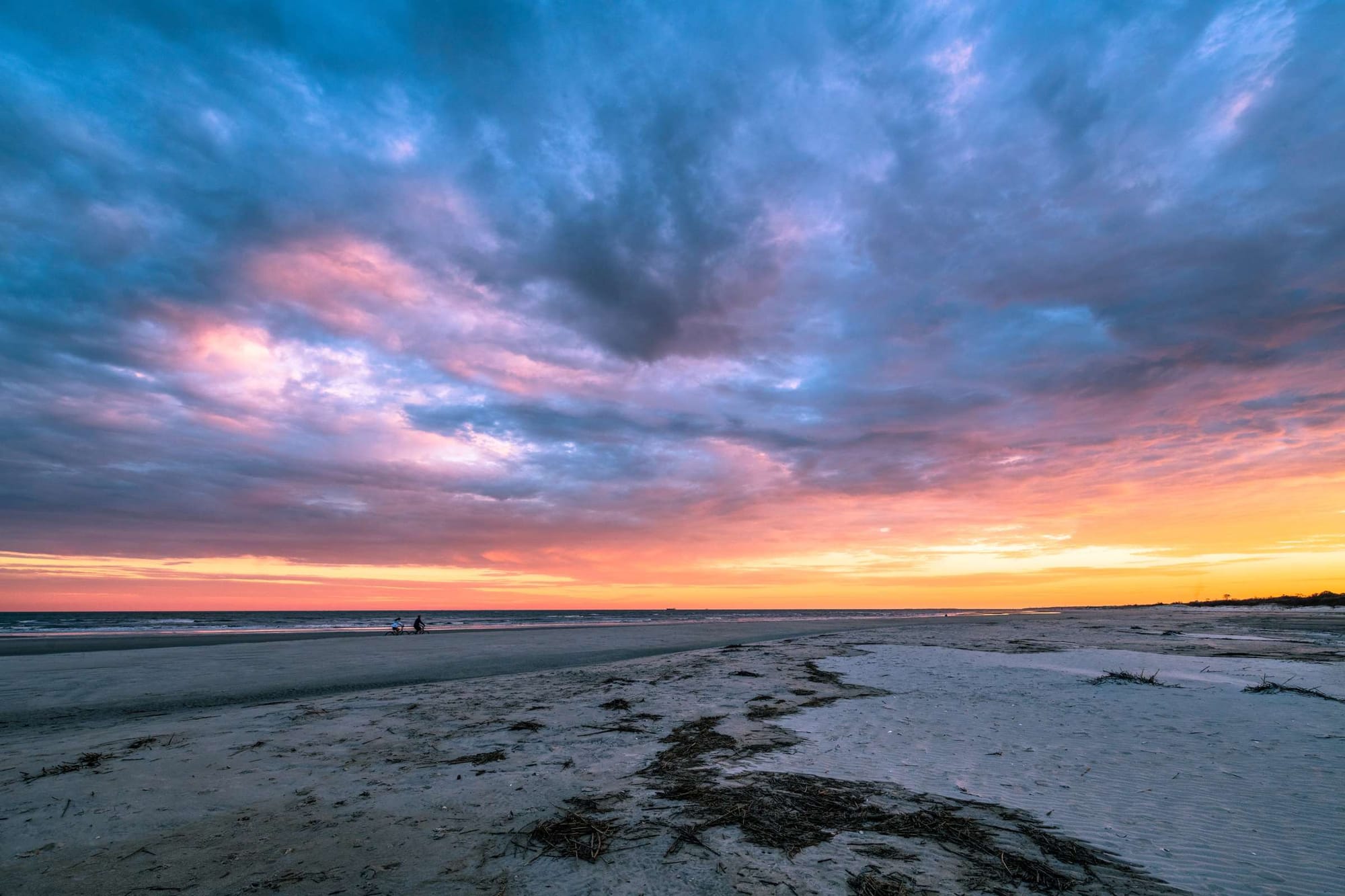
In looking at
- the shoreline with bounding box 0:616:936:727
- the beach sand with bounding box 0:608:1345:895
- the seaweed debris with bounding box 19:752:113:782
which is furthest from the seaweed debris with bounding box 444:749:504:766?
the shoreline with bounding box 0:616:936:727

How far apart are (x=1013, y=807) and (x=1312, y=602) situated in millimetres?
94518

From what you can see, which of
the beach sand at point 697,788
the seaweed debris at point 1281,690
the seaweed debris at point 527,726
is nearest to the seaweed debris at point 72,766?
the beach sand at point 697,788

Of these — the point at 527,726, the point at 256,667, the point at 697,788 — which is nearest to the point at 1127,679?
the point at 697,788

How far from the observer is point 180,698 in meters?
14.6

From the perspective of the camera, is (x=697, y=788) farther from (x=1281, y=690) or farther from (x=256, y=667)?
(x=256, y=667)

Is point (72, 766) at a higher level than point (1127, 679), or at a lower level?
lower

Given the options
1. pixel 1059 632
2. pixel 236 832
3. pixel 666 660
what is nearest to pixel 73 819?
pixel 236 832

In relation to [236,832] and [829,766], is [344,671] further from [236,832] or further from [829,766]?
[829,766]

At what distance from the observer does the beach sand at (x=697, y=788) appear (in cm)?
479

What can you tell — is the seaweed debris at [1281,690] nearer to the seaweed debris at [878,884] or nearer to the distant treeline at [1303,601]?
the seaweed debris at [878,884]

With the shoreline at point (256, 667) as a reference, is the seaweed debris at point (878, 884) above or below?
above

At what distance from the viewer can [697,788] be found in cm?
664

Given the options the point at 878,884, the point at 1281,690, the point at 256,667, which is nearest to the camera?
the point at 878,884

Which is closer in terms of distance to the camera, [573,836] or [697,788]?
[573,836]
